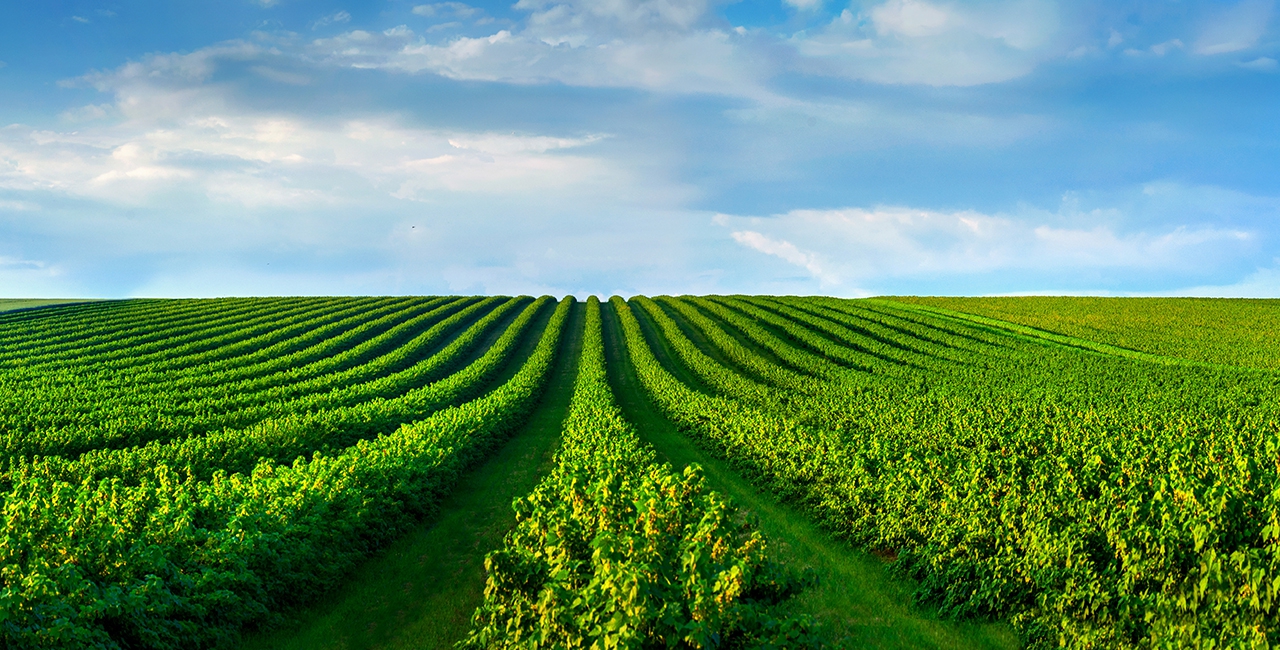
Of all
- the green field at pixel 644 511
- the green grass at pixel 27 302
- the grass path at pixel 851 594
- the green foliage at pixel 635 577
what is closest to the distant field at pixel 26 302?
the green grass at pixel 27 302

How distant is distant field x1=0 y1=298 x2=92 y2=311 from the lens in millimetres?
70238

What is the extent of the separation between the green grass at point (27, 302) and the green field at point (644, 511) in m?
43.6

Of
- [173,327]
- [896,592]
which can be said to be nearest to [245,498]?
[896,592]

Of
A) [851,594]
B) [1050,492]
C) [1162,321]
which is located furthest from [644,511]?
[1162,321]

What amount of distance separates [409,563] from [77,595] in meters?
6.58

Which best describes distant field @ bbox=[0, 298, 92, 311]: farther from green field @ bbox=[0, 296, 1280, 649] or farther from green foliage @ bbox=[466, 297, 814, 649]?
green foliage @ bbox=[466, 297, 814, 649]

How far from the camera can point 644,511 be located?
864 cm

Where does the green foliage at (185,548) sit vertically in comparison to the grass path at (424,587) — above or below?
above

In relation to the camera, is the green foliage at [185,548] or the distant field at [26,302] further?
the distant field at [26,302]

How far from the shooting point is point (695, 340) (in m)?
55.3

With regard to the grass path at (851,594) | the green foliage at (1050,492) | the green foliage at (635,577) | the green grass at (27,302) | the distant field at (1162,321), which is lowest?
the grass path at (851,594)

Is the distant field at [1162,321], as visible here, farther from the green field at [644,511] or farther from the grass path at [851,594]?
the grass path at [851,594]

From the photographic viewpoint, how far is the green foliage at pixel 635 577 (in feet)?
22.7

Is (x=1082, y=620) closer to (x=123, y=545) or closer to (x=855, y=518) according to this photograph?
(x=855, y=518)
